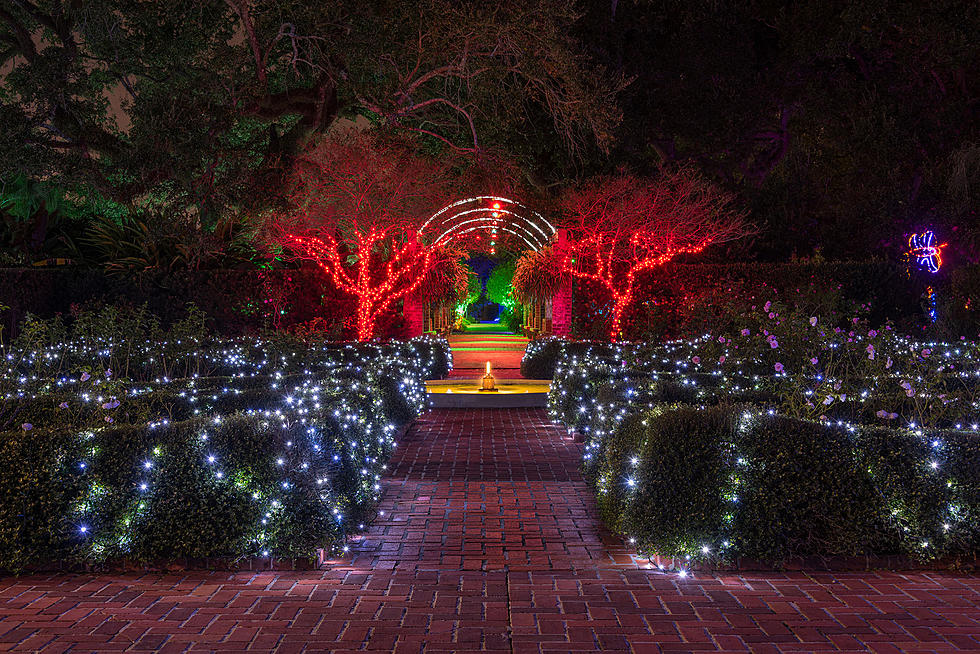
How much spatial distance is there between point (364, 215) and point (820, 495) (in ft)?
44.0

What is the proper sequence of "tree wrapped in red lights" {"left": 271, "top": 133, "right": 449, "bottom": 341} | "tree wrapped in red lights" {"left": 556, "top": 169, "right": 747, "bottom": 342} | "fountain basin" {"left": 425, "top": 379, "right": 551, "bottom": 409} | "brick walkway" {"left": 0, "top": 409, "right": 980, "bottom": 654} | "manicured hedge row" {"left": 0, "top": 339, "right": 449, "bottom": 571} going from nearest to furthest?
1. "brick walkway" {"left": 0, "top": 409, "right": 980, "bottom": 654}
2. "manicured hedge row" {"left": 0, "top": 339, "right": 449, "bottom": 571}
3. "fountain basin" {"left": 425, "top": 379, "right": 551, "bottom": 409}
4. "tree wrapped in red lights" {"left": 271, "top": 133, "right": 449, "bottom": 341}
5. "tree wrapped in red lights" {"left": 556, "top": 169, "right": 747, "bottom": 342}

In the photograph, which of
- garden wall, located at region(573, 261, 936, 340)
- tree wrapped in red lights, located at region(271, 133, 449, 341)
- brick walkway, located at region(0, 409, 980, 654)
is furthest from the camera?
garden wall, located at region(573, 261, 936, 340)

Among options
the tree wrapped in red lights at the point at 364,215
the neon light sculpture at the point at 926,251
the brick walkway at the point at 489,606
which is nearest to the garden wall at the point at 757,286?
the neon light sculpture at the point at 926,251

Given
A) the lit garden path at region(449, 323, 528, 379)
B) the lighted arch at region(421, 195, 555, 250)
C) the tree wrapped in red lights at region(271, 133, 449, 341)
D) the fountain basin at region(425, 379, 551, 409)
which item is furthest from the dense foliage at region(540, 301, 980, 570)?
the lit garden path at region(449, 323, 528, 379)

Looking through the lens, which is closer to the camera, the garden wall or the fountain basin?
the fountain basin

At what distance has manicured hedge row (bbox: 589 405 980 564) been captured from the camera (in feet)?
15.3

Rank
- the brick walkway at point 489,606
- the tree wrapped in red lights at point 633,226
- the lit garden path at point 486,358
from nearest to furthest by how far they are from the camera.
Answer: the brick walkway at point 489,606 < the tree wrapped in red lights at point 633,226 < the lit garden path at point 486,358

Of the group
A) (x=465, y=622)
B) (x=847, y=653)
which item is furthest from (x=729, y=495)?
(x=465, y=622)

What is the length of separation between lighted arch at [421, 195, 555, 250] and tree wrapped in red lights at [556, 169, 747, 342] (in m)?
1.27

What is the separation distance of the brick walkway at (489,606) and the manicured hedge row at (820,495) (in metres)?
0.19

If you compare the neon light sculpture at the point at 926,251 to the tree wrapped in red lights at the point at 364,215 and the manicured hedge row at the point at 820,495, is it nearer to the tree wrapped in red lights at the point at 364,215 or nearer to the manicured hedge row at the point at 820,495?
the tree wrapped in red lights at the point at 364,215

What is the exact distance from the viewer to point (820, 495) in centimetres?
470

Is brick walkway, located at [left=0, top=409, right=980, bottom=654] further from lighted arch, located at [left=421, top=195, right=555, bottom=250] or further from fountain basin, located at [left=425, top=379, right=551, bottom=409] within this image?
lighted arch, located at [left=421, top=195, right=555, bottom=250]

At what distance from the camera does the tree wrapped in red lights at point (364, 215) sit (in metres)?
16.2
